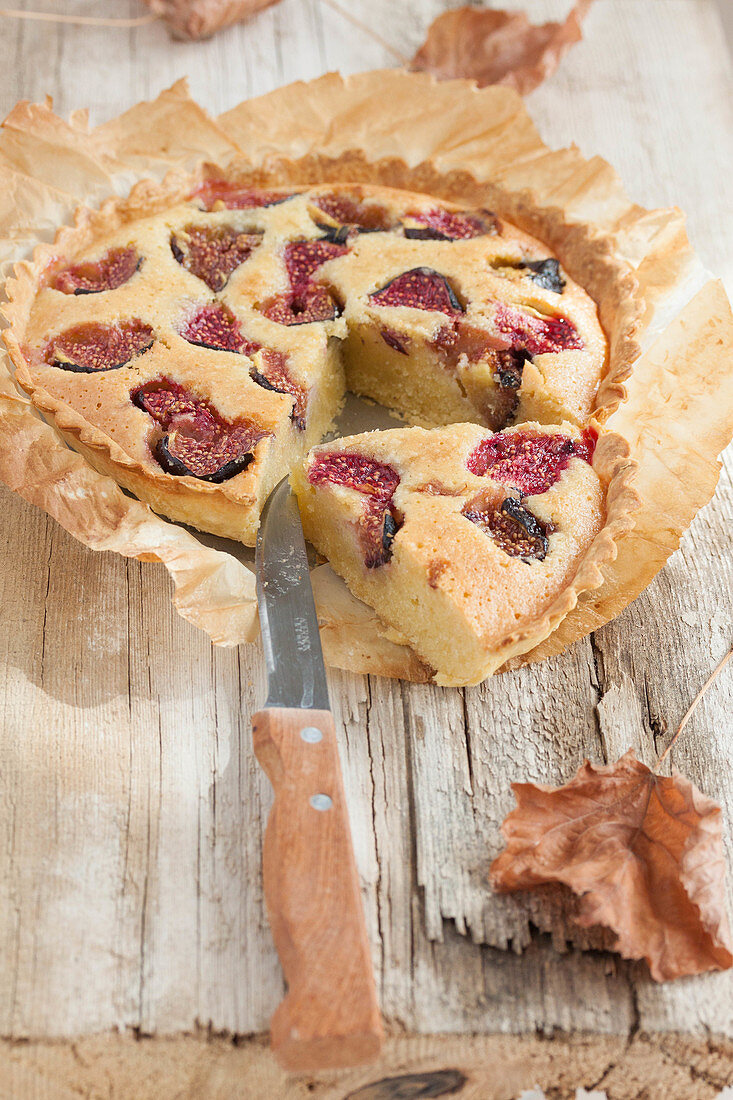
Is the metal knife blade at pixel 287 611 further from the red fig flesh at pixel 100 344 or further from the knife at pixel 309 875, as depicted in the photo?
the red fig flesh at pixel 100 344

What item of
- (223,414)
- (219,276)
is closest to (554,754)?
(223,414)

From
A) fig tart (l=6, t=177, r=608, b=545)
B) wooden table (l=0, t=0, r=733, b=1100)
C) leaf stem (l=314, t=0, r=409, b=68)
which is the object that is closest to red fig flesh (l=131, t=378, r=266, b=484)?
fig tart (l=6, t=177, r=608, b=545)

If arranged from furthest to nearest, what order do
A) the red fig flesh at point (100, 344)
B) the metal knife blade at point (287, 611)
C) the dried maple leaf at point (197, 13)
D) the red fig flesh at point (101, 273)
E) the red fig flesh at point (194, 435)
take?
the dried maple leaf at point (197, 13) < the red fig flesh at point (101, 273) < the red fig flesh at point (100, 344) < the red fig flesh at point (194, 435) < the metal knife blade at point (287, 611)

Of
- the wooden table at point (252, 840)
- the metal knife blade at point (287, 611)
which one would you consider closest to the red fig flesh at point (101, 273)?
→ the wooden table at point (252, 840)

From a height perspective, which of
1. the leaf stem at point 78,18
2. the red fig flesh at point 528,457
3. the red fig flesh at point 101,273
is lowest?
the red fig flesh at point 101,273

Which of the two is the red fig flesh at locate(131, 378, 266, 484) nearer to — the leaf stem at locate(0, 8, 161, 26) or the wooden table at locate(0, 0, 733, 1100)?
the wooden table at locate(0, 0, 733, 1100)

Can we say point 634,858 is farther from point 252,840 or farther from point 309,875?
point 252,840

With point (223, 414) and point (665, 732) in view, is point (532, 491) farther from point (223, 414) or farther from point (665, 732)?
point (223, 414)
